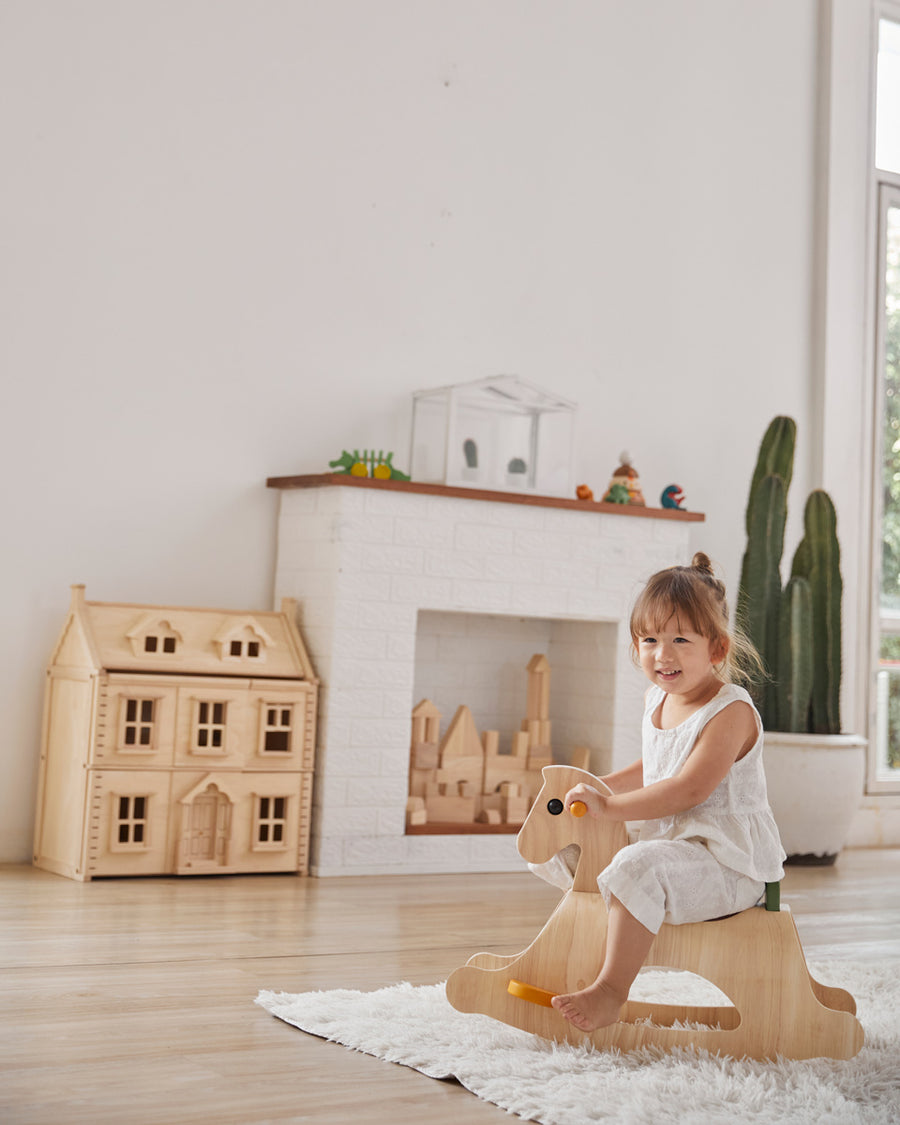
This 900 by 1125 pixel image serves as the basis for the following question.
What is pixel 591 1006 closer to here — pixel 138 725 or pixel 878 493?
pixel 138 725

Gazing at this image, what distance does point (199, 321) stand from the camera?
3.64 m

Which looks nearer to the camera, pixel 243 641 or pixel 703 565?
pixel 703 565

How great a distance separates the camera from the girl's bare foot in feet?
5.77

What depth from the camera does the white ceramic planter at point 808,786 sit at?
4.02 metres

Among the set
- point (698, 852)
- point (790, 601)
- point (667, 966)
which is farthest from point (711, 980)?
point (790, 601)

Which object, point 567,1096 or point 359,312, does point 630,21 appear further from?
point 567,1096

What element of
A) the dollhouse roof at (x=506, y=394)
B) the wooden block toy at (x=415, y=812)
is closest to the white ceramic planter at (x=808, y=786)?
the wooden block toy at (x=415, y=812)

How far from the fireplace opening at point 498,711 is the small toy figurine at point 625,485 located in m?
0.36

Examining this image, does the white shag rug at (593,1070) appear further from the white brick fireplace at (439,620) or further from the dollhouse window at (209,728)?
the white brick fireplace at (439,620)

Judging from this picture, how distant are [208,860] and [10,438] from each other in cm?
115

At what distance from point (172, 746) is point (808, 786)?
6.27ft

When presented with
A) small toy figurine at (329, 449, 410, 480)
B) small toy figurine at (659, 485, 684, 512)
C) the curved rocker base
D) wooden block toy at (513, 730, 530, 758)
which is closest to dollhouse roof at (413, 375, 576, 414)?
small toy figurine at (329, 449, 410, 480)

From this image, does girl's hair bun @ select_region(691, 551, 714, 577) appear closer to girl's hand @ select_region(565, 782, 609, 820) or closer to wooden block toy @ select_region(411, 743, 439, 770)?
girl's hand @ select_region(565, 782, 609, 820)

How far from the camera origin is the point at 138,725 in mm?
3205
